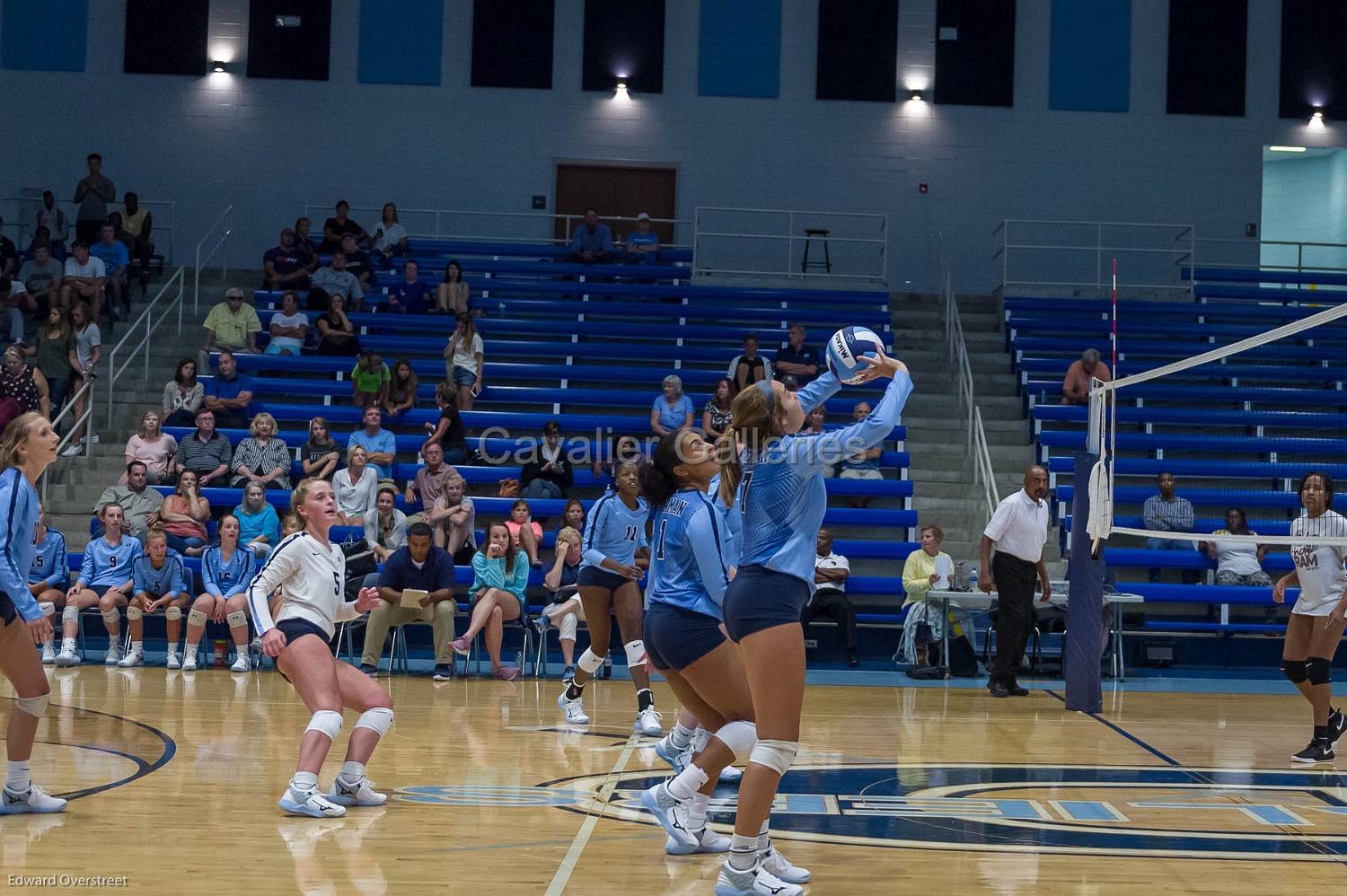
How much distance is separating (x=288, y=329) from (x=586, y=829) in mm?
12031

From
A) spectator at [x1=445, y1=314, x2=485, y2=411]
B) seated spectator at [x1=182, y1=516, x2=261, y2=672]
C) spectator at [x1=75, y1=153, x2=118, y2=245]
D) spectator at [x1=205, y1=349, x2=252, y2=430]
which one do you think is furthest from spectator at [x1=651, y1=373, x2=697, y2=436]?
spectator at [x1=75, y1=153, x2=118, y2=245]

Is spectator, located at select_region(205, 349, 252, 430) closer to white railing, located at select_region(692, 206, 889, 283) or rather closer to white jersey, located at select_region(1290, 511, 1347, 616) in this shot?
white railing, located at select_region(692, 206, 889, 283)

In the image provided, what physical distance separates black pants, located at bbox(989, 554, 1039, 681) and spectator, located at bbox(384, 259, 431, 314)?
9360 millimetres

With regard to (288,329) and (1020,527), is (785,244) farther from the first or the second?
(1020,527)

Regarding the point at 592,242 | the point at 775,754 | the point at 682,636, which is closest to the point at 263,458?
the point at 592,242

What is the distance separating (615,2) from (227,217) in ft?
22.5

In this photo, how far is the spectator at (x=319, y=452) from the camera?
13750 mm

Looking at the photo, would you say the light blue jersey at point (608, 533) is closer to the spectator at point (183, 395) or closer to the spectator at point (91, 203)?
the spectator at point (183, 395)

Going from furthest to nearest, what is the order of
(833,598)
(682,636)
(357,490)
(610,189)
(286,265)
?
(610,189) → (286,265) → (357,490) → (833,598) → (682,636)

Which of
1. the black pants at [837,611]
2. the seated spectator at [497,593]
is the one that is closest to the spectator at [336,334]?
the seated spectator at [497,593]

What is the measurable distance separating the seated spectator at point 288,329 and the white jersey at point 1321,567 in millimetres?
12116

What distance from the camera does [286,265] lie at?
1814cm

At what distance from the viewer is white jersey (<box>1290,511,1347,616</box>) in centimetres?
811

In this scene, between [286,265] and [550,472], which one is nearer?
[550,472]
